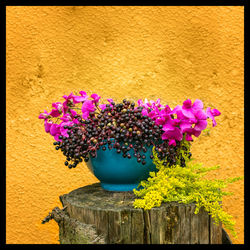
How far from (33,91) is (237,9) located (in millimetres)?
1555

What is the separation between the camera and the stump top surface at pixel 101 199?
1.29 meters

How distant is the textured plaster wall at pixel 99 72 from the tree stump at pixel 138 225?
0.83 m

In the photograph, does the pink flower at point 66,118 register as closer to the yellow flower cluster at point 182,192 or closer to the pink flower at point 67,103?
the pink flower at point 67,103

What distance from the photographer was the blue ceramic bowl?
135 centimetres

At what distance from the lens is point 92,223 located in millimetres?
1286

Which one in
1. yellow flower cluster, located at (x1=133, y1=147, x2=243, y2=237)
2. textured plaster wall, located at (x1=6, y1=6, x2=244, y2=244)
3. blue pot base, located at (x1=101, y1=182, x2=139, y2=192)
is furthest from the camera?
textured plaster wall, located at (x1=6, y1=6, x2=244, y2=244)

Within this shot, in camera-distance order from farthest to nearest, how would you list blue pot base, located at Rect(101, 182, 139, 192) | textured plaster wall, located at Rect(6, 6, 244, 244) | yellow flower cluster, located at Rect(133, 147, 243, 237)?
textured plaster wall, located at Rect(6, 6, 244, 244) → blue pot base, located at Rect(101, 182, 139, 192) → yellow flower cluster, located at Rect(133, 147, 243, 237)

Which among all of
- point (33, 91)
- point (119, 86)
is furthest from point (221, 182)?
point (33, 91)

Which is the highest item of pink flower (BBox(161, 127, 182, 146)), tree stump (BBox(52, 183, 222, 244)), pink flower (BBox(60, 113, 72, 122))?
pink flower (BBox(60, 113, 72, 122))

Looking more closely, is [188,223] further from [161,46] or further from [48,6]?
[48,6]

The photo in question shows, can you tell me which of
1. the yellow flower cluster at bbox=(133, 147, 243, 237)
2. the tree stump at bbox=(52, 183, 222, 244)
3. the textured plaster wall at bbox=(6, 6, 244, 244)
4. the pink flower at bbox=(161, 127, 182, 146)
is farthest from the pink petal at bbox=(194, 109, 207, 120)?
the textured plaster wall at bbox=(6, 6, 244, 244)

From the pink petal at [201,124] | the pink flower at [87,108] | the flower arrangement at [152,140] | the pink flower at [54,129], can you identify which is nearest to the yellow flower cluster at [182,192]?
the flower arrangement at [152,140]

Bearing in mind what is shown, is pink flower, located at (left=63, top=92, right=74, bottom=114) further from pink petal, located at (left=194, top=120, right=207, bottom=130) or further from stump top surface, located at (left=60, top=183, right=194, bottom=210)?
pink petal, located at (left=194, top=120, right=207, bottom=130)

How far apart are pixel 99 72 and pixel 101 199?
3.43 feet
